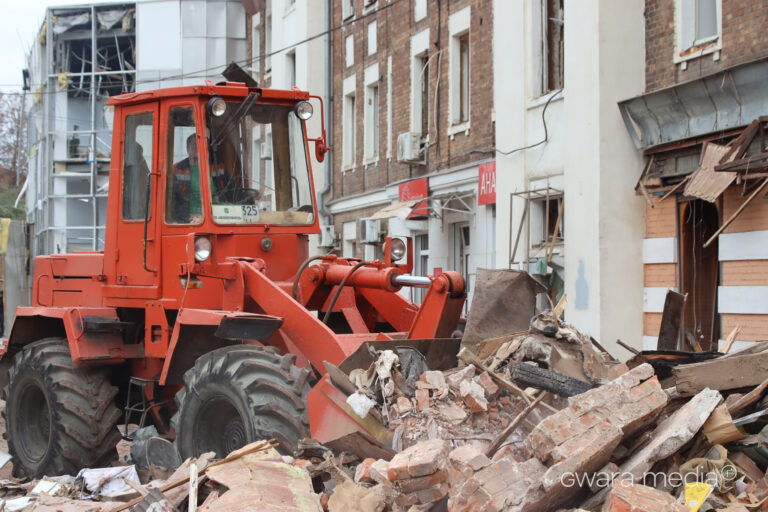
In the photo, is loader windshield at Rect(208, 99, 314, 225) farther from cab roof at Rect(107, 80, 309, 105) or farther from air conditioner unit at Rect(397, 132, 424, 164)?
air conditioner unit at Rect(397, 132, 424, 164)

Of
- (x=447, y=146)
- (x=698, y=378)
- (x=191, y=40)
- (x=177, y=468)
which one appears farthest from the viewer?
(x=191, y=40)

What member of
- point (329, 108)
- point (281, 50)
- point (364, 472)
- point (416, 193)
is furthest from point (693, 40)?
point (281, 50)

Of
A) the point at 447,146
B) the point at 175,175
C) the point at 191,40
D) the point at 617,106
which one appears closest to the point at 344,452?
the point at 175,175

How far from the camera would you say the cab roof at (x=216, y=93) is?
25.2 ft

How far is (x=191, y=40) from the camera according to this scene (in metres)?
36.3

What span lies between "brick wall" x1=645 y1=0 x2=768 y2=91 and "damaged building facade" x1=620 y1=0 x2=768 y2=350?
0.01 m

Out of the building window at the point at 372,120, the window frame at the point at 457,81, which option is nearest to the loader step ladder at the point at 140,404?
the window frame at the point at 457,81

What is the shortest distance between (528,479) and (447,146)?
49.5 feet

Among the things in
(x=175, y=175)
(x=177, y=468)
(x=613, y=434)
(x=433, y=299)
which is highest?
(x=175, y=175)

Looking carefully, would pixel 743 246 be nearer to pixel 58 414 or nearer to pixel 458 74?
pixel 58 414

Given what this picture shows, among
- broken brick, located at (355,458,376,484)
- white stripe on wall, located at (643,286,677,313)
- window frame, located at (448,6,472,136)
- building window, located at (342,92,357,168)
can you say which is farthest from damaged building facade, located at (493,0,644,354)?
building window, located at (342,92,357,168)

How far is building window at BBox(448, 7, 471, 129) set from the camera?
19.0m

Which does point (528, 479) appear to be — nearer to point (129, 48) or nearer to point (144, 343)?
point (144, 343)

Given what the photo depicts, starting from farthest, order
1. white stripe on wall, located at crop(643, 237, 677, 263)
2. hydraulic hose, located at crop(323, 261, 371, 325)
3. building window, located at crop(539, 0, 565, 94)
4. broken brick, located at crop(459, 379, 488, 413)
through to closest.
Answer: building window, located at crop(539, 0, 565, 94)
white stripe on wall, located at crop(643, 237, 677, 263)
hydraulic hose, located at crop(323, 261, 371, 325)
broken brick, located at crop(459, 379, 488, 413)
